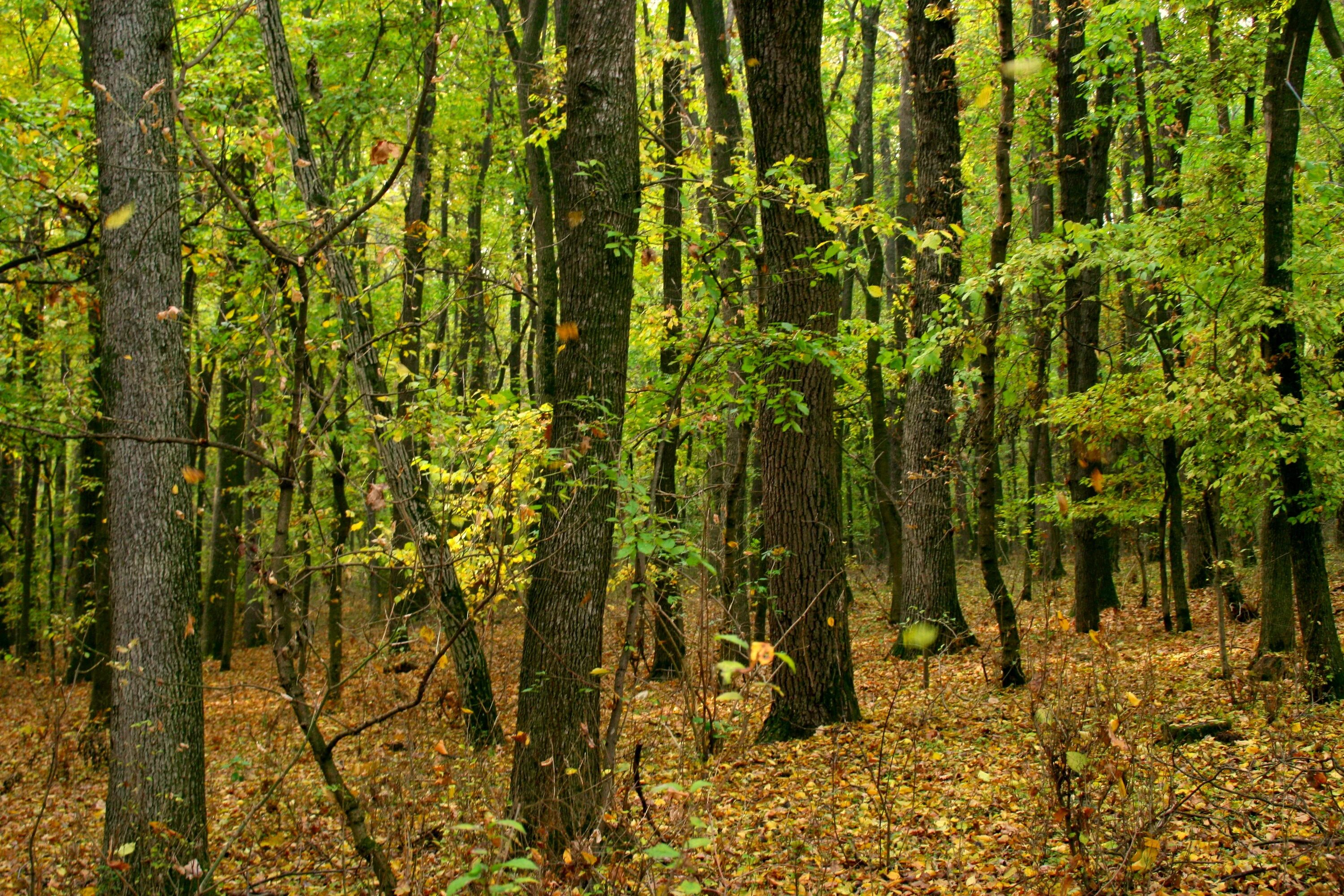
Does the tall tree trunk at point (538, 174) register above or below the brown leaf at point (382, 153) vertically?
above

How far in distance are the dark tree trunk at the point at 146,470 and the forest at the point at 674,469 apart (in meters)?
0.03

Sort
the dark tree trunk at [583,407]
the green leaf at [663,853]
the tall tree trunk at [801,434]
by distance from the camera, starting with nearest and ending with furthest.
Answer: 1. the green leaf at [663,853]
2. the dark tree trunk at [583,407]
3. the tall tree trunk at [801,434]

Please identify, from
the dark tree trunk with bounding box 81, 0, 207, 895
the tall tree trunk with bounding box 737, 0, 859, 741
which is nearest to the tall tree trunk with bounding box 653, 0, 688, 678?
the tall tree trunk with bounding box 737, 0, 859, 741

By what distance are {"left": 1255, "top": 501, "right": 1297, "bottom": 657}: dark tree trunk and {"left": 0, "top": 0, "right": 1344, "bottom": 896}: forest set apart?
4 centimetres

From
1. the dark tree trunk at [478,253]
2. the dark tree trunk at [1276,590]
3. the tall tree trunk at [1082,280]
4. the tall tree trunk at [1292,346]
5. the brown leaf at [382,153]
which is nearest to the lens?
the brown leaf at [382,153]

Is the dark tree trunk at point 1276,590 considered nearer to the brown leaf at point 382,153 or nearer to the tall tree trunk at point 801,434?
the tall tree trunk at point 801,434

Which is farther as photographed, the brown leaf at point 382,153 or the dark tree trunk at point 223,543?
the dark tree trunk at point 223,543

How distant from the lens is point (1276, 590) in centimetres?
741

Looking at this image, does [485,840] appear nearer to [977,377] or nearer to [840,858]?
[840,858]

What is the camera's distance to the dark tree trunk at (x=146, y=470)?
5156 millimetres

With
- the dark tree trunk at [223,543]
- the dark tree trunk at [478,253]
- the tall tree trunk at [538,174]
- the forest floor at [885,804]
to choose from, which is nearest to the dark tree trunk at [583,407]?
the forest floor at [885,804]

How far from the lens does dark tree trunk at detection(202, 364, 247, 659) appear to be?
575 inches

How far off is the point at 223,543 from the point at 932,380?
13.9 meters

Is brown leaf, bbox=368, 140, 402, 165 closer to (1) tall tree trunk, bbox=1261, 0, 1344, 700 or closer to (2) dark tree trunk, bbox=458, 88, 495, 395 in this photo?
(1) tall tree trunk, bbox=1261, 0, 1344, 700
